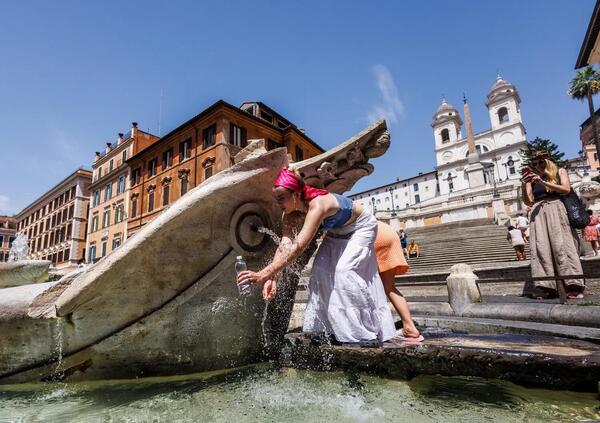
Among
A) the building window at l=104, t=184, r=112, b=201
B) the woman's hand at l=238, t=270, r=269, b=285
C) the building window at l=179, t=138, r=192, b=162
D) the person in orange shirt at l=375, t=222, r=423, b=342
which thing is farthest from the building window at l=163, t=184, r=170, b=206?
the woman's hand at l=238, t=270, r=269, b=285

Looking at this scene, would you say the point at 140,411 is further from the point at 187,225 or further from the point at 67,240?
the point at 67,240

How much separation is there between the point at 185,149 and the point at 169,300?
30865 millimetres

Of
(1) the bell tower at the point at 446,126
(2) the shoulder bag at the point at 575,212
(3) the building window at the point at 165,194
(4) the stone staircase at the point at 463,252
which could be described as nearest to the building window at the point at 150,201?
(3) the building window at the point at 165,194

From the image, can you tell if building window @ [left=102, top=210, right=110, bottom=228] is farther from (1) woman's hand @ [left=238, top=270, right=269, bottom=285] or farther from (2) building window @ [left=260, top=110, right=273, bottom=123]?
(1) woman's hand @ [left=238, top=270, right=269, bottom=285]

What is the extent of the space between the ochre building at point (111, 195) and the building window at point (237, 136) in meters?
15.5

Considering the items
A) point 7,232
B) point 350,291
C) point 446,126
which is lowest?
point 350,291

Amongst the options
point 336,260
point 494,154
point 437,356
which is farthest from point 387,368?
point 494,154

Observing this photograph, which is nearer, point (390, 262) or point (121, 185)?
point (390, 262)

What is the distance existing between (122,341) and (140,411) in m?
0.72

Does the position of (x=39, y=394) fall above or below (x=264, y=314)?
below

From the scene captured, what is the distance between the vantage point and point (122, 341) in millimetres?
2424

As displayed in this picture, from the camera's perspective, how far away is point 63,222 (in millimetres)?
49938

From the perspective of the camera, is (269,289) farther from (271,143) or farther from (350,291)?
(271,143)

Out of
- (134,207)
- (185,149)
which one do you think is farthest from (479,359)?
(134,207)
